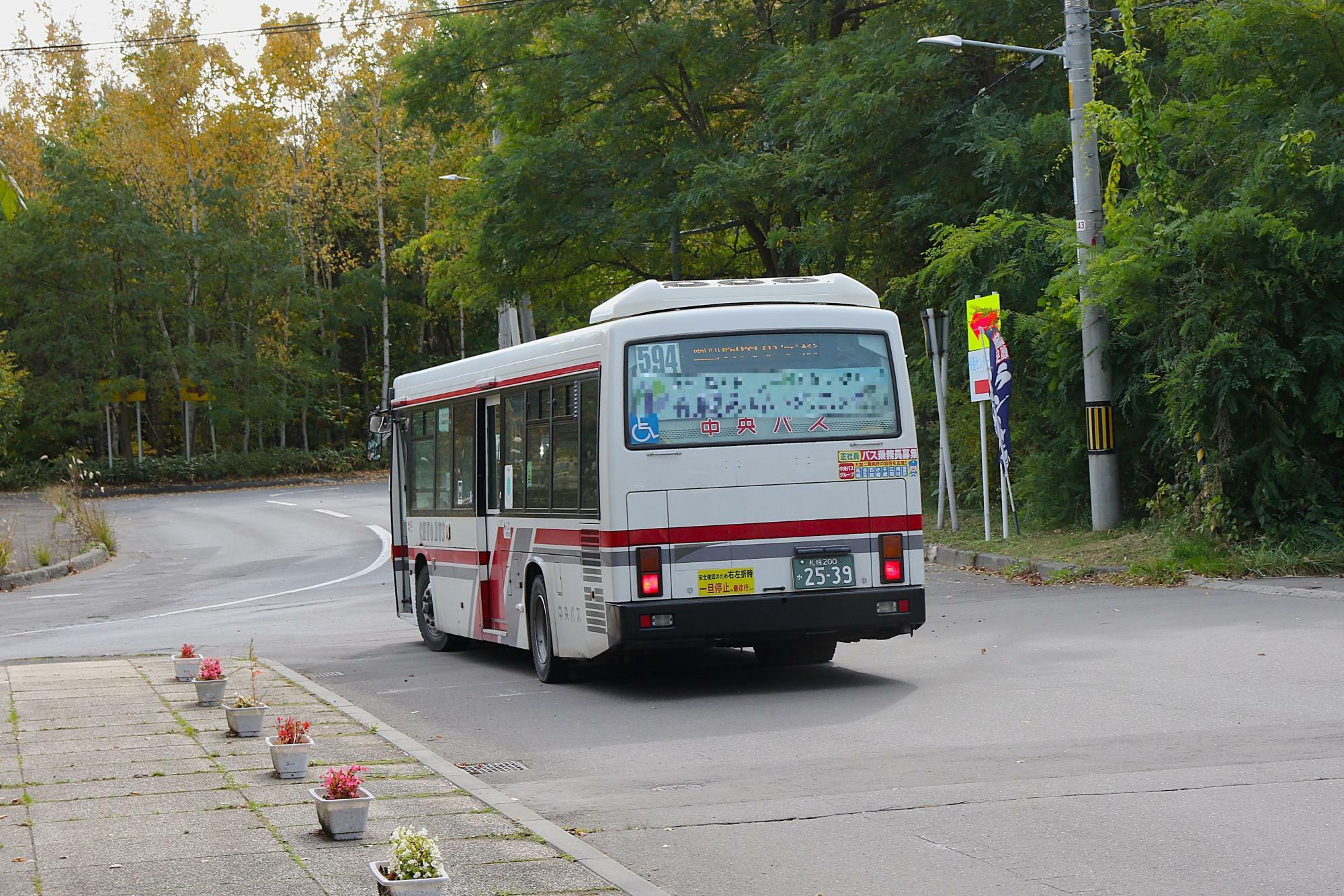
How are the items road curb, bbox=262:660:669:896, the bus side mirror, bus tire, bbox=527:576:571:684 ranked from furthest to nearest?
the bus side mirror, bus tire, bbox=527:576:571:684, road curb, bbox=262:660:669:896

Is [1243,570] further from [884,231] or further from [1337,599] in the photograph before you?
[884,231]

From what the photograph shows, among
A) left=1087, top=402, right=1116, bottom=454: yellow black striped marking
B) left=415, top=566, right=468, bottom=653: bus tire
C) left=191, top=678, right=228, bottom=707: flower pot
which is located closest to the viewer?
Result: left=191, top=678, right=228, bottom=707: flower pot

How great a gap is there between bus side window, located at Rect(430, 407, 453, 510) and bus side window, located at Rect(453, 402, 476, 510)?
0.13 meters

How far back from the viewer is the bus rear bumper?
11.8 meters

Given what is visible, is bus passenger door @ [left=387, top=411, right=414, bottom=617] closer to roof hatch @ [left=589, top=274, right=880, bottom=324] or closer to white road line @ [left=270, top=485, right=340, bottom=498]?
roof hatch @ [left=589, top=274, right=880, bottom=324]

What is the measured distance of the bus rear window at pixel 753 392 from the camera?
39.7ft

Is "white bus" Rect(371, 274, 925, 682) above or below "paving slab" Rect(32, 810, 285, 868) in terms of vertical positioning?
above

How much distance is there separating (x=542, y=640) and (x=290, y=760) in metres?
4.99

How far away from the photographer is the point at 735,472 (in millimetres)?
12070

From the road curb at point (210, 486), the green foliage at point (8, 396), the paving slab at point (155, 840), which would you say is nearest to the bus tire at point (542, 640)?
the paving slab at point (155, 840)

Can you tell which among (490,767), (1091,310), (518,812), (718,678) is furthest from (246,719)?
(1091,310)

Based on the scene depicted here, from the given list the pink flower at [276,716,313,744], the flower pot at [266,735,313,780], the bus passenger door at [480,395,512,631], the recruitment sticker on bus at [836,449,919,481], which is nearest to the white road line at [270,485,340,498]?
the bus passenger door at [480,395,512,631]

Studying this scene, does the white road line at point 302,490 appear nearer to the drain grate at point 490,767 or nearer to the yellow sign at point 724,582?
the yellow sign at point 724,582

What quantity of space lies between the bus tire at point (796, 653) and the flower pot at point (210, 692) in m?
4.32
